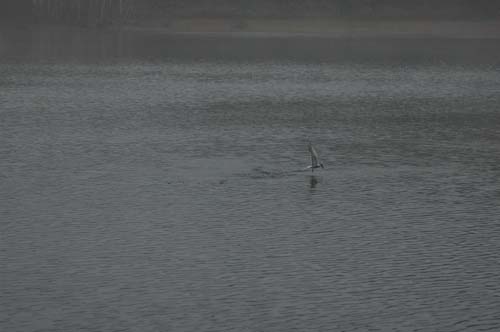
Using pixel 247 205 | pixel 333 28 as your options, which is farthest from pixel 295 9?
pixel 247 205

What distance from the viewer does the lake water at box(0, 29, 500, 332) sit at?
2638cm

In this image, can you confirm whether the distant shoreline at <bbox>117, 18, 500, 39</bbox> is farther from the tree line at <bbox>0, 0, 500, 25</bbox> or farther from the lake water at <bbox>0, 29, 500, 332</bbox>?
the lake water at <bbox>0, 29, 500, 332</bbox>

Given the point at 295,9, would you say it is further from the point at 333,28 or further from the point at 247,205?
the point at 247,205

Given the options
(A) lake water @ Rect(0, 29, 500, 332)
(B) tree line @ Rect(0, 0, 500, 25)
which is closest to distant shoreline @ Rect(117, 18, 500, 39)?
(B) tree line @ Rect(0, 0, 500, 25)

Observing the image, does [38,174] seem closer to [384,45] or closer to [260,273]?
[260,273]

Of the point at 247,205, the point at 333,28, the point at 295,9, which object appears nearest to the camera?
the point at 247,205

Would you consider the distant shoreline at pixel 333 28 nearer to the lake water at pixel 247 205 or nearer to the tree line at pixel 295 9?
the tree line at pixel 295 9

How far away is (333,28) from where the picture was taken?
108 meters

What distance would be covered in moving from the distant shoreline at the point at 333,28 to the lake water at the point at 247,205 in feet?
104

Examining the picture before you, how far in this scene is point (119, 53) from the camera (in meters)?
93.8

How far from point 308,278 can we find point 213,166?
15203 mm

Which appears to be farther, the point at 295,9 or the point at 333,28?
the point at 295,9

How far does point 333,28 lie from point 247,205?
73185 mm

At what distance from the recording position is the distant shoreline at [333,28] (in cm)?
10631
